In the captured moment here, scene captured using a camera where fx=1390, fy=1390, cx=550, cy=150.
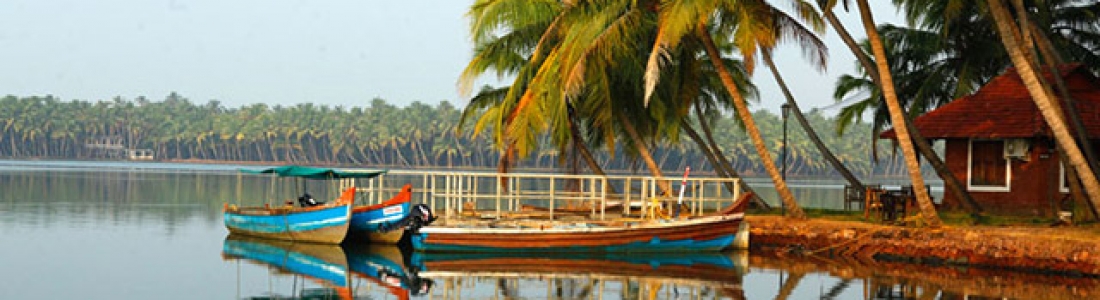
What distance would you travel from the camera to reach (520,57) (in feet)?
123

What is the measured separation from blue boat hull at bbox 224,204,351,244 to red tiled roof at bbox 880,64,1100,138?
13.1 metres

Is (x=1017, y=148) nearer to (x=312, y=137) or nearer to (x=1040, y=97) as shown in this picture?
(x=1040, y=97)

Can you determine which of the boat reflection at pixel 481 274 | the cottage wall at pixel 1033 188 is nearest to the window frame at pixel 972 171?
the cottage wall at pixel 1033 188

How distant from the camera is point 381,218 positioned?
2972cm

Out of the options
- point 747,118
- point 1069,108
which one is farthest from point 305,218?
point 1069,108

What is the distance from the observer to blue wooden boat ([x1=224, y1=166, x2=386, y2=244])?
29562 mm

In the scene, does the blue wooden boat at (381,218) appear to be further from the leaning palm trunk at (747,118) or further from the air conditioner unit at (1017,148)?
the air conditioner unit at (1017,148)

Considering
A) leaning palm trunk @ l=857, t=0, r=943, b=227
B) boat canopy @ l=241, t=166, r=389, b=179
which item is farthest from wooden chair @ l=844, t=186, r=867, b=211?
boat canopy @ l=241, t=166, r=389, b=179

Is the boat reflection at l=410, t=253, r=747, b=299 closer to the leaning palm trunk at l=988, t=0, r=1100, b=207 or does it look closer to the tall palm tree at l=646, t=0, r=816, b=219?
the tall palm tree at l=646, t=0, r=816, b=219

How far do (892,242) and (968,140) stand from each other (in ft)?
18.5

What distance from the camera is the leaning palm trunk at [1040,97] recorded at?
83.6 ft

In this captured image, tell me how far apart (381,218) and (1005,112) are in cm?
1397

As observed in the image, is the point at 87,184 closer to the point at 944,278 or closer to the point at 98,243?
the point at 98,243

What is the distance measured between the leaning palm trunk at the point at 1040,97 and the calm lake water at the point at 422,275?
8.80 feet
